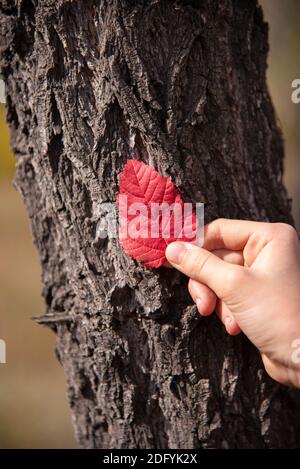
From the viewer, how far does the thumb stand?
1.40 metres

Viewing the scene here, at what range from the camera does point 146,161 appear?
58.6 inches

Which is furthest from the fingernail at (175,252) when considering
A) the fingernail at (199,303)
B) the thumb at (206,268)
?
the fingernail at (199,303)

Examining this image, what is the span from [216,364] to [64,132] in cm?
95

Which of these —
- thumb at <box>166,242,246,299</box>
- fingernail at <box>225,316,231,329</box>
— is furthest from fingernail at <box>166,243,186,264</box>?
fingernail at <box>225,316,231,329</box>

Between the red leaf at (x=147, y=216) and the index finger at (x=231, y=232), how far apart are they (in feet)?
0.20

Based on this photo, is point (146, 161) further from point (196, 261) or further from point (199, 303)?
point (199, 303)

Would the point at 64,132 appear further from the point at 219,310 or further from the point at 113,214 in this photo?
the point at 219,310

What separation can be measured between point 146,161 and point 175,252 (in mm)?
310

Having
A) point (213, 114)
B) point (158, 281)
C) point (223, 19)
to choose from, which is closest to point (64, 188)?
point (158, 281)

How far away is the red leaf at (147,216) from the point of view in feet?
4.77

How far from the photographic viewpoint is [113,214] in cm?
151

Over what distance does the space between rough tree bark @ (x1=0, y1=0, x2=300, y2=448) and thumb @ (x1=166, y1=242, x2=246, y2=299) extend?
100mm
